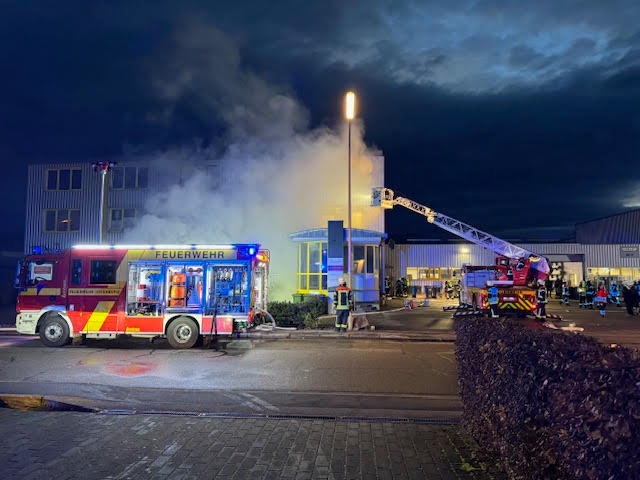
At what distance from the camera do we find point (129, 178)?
24.1 m

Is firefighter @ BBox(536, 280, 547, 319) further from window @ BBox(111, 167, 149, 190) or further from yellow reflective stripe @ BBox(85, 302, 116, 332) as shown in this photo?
window @ BBox(111, 167, 149, 190)

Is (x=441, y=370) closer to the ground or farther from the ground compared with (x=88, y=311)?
closer to the ground

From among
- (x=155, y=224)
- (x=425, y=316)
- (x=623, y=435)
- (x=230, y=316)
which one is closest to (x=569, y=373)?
(x=623, y=435)

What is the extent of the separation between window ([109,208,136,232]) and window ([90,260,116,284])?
1358 cm

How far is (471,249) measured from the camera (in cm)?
3016

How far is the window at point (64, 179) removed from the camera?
81.9 feet

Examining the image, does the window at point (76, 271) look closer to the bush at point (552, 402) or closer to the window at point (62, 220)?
the bush at point (552, 402)

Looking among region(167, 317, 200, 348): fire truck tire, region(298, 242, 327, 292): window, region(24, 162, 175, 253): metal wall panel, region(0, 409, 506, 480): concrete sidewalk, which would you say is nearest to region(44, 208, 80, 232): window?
region(24, 162, 175, 253): metal wall panel

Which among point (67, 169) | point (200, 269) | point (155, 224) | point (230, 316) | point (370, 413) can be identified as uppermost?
point (67, 169)

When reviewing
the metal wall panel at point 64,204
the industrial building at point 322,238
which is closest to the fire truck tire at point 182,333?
the industrial building at point 322,238

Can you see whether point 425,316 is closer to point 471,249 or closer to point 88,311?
point 88,311

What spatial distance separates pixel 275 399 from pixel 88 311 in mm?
6606

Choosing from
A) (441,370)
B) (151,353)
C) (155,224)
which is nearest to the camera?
(441,370)

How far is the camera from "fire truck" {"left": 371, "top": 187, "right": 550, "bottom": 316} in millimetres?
15469
